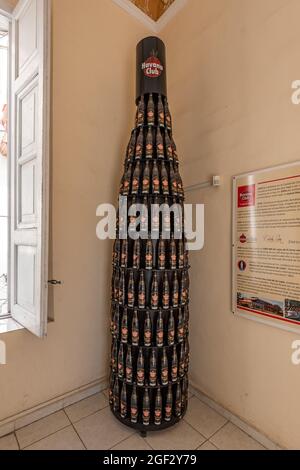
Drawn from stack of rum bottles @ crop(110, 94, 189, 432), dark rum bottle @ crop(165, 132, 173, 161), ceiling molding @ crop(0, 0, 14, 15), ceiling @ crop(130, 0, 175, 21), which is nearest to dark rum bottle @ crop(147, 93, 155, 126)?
stack of rum bottles @ crop(110, 94, 189, 432)

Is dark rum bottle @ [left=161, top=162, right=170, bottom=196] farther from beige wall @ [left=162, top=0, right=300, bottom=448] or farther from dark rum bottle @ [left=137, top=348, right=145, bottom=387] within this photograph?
dark rum bottle @ [left=137, top=348, right=145, bottom=387]

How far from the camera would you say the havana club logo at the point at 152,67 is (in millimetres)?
1512

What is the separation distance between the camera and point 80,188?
1.79m

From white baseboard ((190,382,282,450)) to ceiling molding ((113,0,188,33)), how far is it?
10.0ft

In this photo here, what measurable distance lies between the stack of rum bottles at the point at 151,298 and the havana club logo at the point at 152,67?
7.6 inches

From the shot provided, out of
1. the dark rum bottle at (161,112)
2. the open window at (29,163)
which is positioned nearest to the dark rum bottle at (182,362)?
the open window at (29,163)

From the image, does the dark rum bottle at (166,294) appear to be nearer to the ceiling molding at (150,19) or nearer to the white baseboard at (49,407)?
the white baseboard at (49,407)

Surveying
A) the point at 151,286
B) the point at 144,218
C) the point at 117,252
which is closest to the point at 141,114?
the point at 144,218

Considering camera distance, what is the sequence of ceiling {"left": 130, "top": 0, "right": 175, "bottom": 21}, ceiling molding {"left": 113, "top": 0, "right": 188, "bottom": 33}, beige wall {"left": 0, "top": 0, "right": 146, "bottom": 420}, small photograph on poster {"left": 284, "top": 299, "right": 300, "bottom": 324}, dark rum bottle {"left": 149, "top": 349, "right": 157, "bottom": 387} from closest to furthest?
small photograph on poster {"left": 284, "top": 299, "right": 300, "bottom": 324}
dark rum bottle {"left": 149, "top": 349, "right": 157, "bottom": 387}
beige wall {"left": 0, "top": 0, "right": 146, "bottom": 420}
ceiling molding {"left": 113, "top": 0, "right": 188, "bottom": 33}
ceiling {"left": 130, "top": 0, "right": 175, "bottom": 21}

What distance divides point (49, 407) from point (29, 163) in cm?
160

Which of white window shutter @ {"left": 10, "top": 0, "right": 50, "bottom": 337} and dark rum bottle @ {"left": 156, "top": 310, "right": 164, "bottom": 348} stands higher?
white window shutter @ {"left": 10, "top": 0, "right": 50, "bottom": 337}

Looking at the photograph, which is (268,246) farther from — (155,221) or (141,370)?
(141,370)

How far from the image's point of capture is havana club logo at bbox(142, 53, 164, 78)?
1.51 metres

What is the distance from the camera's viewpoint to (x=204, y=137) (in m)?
1.78
